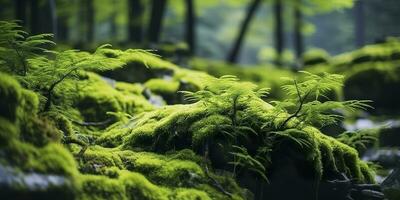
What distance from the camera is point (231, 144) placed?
457cm

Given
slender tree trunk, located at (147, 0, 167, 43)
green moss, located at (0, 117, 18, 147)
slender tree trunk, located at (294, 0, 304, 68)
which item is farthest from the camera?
slender tree trunk, located at (294, 0, 304, 68)

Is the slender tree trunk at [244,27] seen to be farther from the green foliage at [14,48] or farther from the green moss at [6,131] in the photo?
the green moss at [6,131]

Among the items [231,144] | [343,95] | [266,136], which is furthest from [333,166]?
[343,95]

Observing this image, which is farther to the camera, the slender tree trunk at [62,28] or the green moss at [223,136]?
the slender tree trunk at [62,28]

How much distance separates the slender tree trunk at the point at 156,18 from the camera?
1514 cm

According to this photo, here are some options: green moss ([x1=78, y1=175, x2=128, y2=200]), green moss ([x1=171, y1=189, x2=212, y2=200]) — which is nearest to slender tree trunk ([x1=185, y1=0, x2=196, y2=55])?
green moss ([x1=171, y1=189, x2=212, y2=200])

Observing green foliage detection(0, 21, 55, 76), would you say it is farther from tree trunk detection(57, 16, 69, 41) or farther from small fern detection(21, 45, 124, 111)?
tree trunk detection(57, 16, 69, 41)

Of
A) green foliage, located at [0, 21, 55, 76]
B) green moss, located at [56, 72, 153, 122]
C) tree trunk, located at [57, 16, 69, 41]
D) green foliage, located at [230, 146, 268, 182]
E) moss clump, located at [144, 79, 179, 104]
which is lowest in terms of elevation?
tree trunk, located at [57, 16, 69, 41]

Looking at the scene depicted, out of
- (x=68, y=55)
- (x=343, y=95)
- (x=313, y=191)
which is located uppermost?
(x=68, y=55)

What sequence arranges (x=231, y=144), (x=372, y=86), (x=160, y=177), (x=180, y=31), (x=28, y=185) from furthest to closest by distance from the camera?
1. (x=180, y=31)
2. (x=372, y=86)
3. (x=231, y=144)
4. (x=160, y=177)
5. (x=28, y=185)

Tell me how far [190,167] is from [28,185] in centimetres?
164

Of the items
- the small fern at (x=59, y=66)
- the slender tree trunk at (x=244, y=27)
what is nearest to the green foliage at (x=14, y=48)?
the small fern at (x=59, y=66)

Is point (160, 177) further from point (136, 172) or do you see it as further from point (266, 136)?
point (266, 136)

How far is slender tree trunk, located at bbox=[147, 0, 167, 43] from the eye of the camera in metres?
15.1
